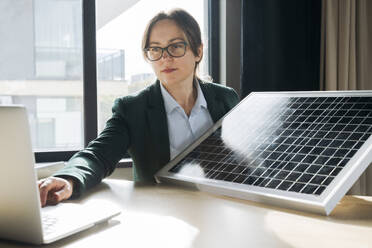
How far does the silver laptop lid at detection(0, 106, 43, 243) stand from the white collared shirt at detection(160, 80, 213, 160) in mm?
861

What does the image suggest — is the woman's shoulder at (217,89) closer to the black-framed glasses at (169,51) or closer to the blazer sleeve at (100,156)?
the black-framed glasses at (169,51)

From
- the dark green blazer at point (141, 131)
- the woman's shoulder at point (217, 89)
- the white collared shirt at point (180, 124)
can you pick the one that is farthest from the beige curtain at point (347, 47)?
the white collared shirt at point (180, 124)

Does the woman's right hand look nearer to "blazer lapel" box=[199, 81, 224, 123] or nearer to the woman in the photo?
the woman

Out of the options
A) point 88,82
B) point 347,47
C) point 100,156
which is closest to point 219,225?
point 100,156

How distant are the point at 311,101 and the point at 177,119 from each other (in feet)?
1.85

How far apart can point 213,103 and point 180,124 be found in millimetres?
182

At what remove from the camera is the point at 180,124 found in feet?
5.13

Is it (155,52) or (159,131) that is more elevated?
(155,52)

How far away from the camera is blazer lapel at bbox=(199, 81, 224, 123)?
1.63 m

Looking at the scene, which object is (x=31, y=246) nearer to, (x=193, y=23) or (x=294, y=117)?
(x=294, y=117)

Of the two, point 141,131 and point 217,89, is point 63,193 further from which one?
point 217,89

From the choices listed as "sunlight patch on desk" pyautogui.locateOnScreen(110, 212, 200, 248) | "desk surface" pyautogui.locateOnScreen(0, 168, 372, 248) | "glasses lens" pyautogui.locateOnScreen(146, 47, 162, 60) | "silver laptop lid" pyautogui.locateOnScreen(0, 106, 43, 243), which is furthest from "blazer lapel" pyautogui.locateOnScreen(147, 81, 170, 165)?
"silver laptop lid" pyautogui.locateOnScreen(0, 106, 43, 243)

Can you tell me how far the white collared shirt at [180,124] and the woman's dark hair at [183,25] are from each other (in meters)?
0.20

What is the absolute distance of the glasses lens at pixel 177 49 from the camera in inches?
59.5
